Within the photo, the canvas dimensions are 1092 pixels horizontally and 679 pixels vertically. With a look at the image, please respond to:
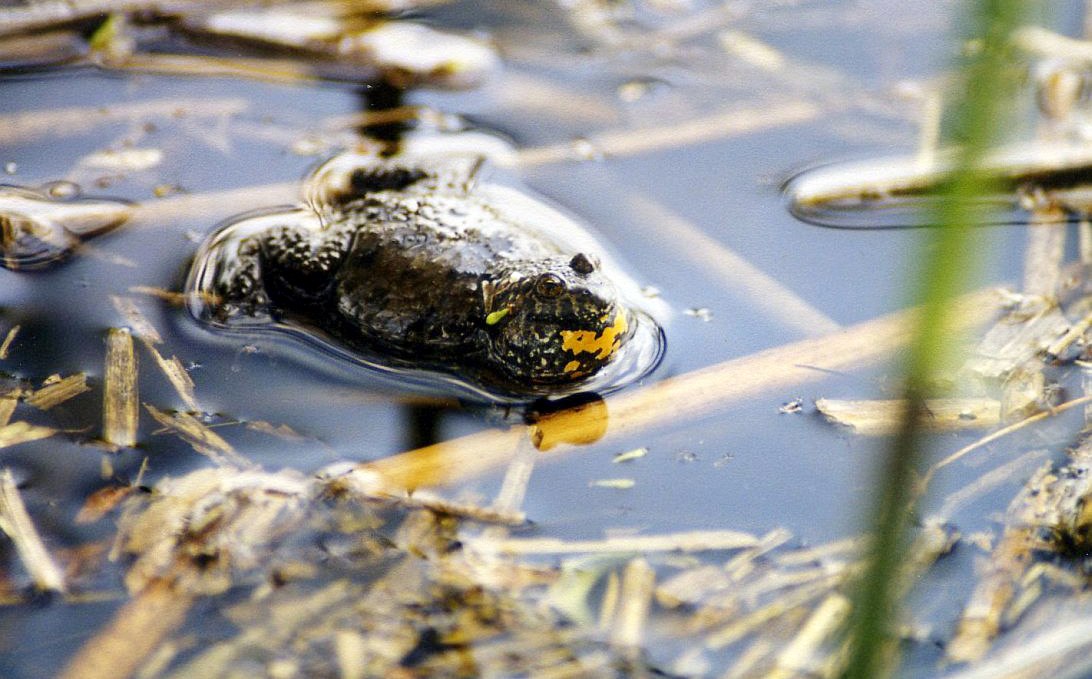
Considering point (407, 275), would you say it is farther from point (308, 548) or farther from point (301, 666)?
point (301, 666)

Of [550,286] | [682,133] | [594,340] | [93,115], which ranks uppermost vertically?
[682,133]

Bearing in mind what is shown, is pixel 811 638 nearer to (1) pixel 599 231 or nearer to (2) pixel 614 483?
(2) pixel 614 483

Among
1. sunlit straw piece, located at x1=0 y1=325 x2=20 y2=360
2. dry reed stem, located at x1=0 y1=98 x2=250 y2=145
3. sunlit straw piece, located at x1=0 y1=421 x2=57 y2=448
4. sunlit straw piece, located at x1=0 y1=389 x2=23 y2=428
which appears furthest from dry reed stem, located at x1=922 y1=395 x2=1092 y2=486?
dry reed stem, located at x1=0 y1=98 x2=250 y2=145

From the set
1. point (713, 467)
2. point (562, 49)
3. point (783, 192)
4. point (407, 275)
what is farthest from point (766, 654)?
point (562, 49)

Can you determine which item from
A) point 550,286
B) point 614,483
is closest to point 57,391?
point 550,286

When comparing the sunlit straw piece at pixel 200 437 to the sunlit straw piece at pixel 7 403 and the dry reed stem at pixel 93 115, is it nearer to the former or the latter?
the sunlit straw piece at pixel 7 403

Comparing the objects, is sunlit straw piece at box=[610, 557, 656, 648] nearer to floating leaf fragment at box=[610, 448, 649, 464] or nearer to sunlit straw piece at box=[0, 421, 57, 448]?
floating leaf fragment at box=[610, 448, 649, 464]
